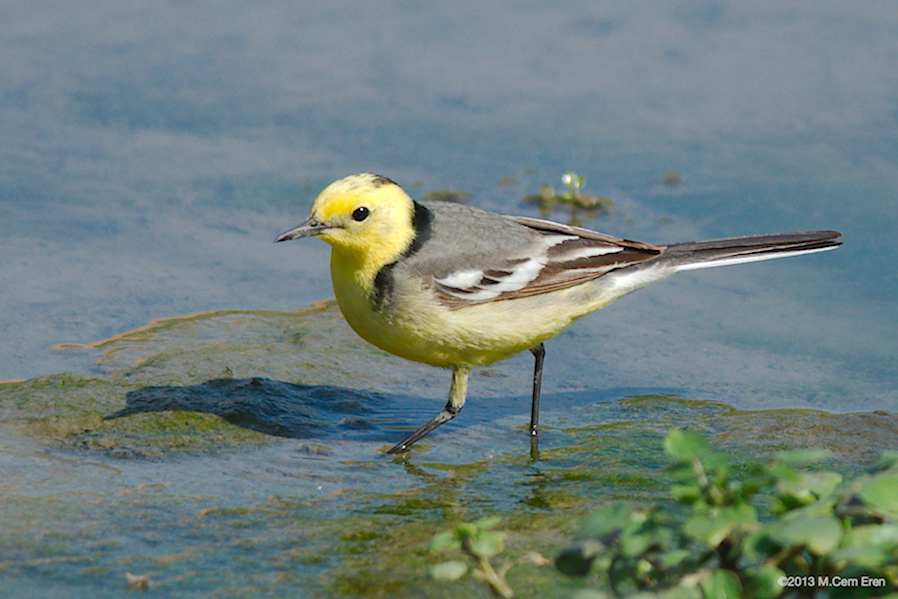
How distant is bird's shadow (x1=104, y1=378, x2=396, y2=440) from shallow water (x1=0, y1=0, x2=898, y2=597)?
0.08 ft

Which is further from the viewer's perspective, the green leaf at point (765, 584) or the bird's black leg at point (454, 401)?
the bird's black leg at point (454, 401)

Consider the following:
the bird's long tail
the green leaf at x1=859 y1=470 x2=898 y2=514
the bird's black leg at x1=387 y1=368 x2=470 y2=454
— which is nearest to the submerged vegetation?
the green leaf at x1=859 y1=470 x2=898 y2=514

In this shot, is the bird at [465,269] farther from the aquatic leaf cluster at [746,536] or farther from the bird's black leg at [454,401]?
the aquatic leaf cluster at [746,536]

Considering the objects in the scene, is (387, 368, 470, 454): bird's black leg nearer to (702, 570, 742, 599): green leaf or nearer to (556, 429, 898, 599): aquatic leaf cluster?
(556, 429, 898, 599): aquatic leaf cluster

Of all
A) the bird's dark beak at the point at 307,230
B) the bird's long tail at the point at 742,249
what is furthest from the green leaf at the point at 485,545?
the bird's long tail at the point at 742,249

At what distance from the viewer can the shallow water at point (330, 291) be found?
5105 mm

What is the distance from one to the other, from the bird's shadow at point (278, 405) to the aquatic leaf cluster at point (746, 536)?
12.1 ft

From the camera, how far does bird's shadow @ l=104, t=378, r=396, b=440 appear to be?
662 centimetres

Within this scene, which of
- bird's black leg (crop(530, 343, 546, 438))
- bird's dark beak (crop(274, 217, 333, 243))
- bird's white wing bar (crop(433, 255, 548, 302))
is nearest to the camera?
bird's dark beak (crop(274, 217, 333, 243))

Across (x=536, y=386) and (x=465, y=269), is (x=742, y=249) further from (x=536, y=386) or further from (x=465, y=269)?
(x=465, y=269)

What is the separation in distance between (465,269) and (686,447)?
375cm

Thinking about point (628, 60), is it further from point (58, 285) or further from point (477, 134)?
point (58, 285)

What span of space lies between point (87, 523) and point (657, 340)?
4738 mm

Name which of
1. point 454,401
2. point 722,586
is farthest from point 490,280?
point 722,586
